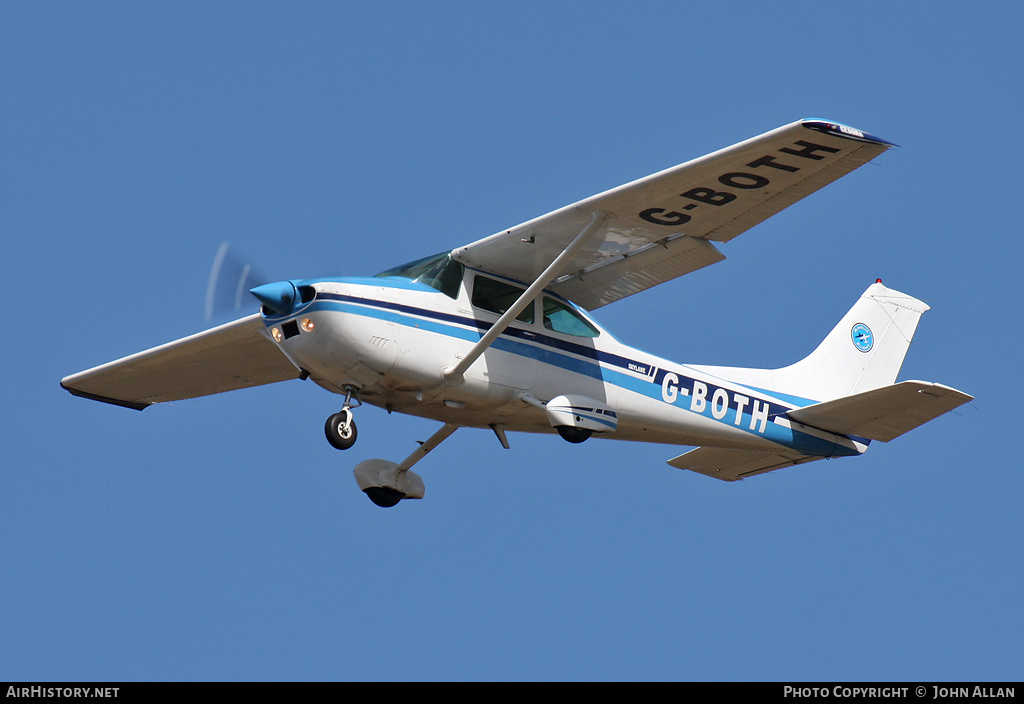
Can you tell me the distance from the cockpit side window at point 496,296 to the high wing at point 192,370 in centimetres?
270

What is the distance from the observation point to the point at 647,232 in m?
13.8

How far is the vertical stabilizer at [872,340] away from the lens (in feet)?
56.1

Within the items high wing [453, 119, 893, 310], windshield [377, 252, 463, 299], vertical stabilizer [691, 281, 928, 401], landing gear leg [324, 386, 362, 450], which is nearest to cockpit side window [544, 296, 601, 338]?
high wing [453, 119, 893, 310]

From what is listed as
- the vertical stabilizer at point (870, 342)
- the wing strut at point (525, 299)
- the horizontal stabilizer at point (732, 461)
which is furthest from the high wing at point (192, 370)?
the vertical stabilizer at point (870, 342)

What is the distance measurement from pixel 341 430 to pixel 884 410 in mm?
6164

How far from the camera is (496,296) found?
45.7 ft

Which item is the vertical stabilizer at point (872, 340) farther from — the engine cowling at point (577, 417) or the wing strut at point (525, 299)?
the wing strut at point (525, 299)

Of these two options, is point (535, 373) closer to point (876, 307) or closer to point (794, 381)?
point (794, 381)

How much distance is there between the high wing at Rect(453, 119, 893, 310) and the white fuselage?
550 millimetres

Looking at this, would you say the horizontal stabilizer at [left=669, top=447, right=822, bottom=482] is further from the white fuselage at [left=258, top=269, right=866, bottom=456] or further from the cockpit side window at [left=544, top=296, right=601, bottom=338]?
the cockpit side window at [left=544, top=296, right=601, bottom=338]

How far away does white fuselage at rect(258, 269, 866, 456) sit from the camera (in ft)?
42.1
